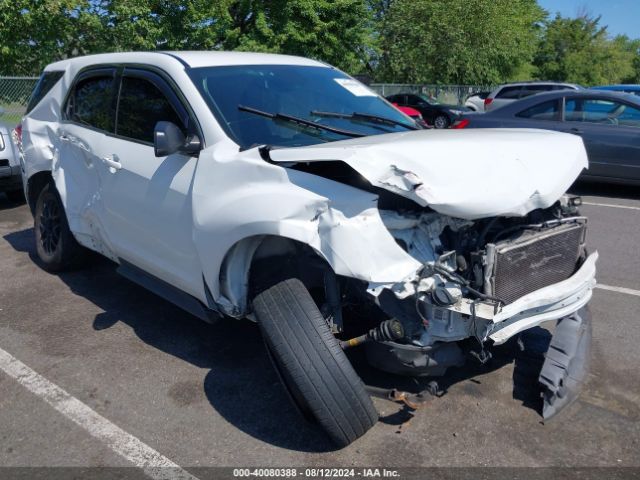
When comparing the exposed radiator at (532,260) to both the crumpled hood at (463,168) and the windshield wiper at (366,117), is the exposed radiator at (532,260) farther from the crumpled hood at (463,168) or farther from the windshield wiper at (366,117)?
the windshield wiper at (366,117)

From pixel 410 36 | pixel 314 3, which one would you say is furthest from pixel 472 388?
pixel 410 36

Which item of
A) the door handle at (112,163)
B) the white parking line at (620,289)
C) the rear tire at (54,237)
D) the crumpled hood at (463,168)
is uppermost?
the crumpled hood at (463,168)

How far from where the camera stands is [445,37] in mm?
30531

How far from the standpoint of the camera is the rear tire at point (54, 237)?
510 cm

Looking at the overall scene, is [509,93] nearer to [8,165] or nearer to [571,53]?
[8,165]

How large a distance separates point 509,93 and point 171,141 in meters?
18.7

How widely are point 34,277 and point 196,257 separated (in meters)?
2.72

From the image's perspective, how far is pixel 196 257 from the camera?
338 cm

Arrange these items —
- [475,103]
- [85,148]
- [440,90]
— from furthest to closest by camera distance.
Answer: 1. [440,90]
2. [475,103]
3. [85,148]

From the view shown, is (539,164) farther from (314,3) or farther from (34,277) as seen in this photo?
(314,3)

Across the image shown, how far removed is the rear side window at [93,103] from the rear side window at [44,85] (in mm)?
443

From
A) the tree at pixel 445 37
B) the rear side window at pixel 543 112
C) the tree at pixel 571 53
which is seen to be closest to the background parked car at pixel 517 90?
the rear side window at pixel 543 112

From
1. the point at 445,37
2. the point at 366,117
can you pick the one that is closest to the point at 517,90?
the point at 445,37

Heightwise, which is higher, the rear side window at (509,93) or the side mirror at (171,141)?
the side mirror at (171,141)
